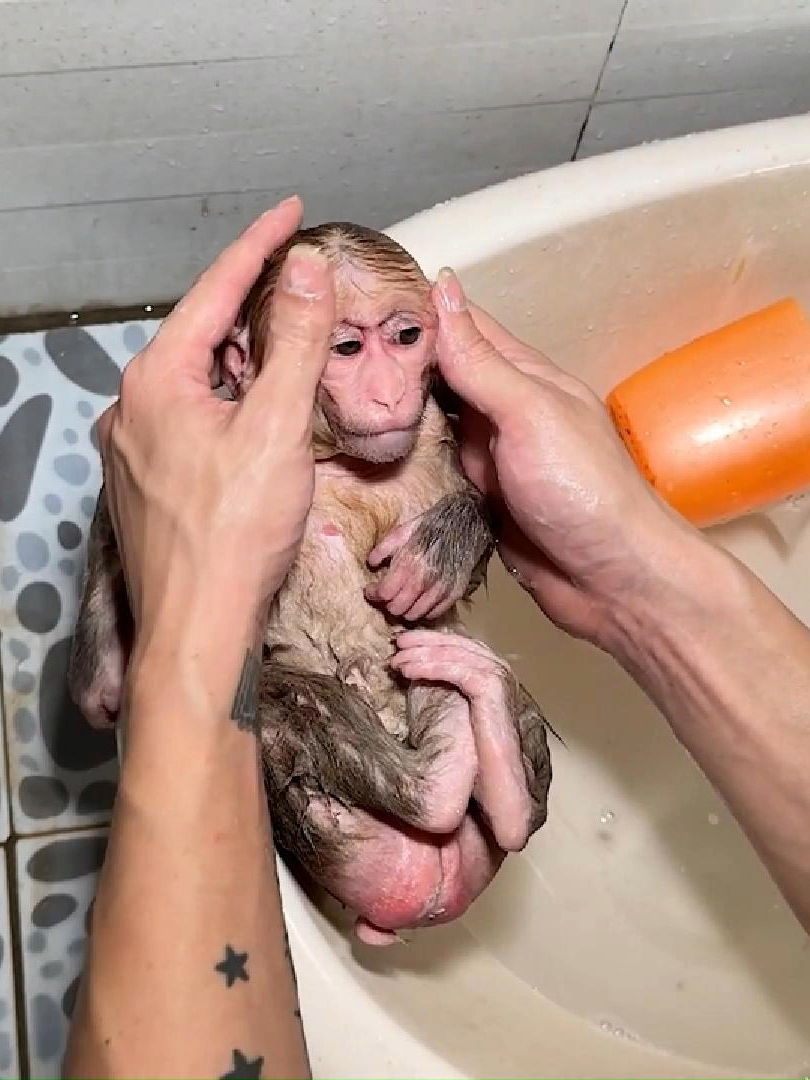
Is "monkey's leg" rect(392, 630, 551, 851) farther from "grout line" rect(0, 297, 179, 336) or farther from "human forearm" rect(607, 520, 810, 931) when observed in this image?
"grout line" rect(0, 297, 179, 336)

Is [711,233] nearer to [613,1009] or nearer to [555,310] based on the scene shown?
[555,310]

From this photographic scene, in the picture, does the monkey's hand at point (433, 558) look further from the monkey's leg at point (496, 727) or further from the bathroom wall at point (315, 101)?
the bathroom wall at point (315, 101)

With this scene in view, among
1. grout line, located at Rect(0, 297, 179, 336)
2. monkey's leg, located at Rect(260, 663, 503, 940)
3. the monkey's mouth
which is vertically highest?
grout line, located at Rect(0, 297, 179, 336)

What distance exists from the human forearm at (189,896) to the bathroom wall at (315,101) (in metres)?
0.77

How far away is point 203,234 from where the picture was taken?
1854 millimetres

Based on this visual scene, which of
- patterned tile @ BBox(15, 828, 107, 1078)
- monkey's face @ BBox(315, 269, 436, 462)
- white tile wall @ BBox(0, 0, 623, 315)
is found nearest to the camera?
monkey's face @ BBox(315, 269, 436, 462)

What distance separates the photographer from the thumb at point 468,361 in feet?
4.13

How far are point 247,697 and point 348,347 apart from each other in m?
0.35

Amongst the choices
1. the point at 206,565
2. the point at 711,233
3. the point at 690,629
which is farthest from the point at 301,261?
the point at 711,233

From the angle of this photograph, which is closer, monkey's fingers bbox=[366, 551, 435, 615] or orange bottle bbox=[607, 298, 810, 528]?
monkey's fingers bbox=[366, 551, 435, 615]

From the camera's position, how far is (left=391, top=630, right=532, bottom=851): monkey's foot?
1234 millimetres

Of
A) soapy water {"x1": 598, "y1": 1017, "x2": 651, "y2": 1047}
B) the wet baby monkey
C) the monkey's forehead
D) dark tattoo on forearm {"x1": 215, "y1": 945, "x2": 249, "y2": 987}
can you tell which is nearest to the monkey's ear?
the wet baby monkey

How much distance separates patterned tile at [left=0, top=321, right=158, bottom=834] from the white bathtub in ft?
1.87

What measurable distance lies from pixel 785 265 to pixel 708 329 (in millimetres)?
123
